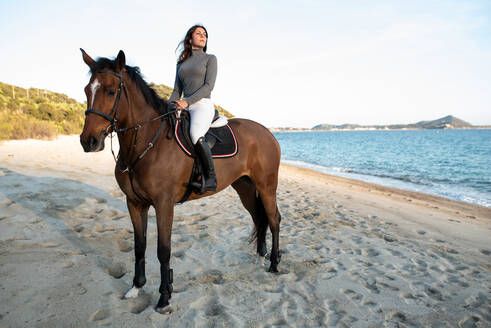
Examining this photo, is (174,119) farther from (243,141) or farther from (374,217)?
(374,217)

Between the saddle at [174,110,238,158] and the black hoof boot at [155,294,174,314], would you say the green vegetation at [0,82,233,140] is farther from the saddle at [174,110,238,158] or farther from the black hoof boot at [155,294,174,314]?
the black hoof boot at [155,294,174,314]

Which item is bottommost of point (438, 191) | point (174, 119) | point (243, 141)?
point (438, 191)

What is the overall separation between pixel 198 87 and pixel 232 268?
2.50 meters

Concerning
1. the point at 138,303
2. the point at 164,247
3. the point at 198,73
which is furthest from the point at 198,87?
the point at 138,303

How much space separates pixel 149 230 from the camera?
5039 mm

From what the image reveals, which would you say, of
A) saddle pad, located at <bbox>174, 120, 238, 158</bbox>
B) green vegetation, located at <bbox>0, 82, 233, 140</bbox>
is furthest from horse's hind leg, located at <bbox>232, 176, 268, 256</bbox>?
green vegetation, located at <bbox>0, 82, 233, 140</bbox>

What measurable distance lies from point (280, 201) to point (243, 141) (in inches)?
171

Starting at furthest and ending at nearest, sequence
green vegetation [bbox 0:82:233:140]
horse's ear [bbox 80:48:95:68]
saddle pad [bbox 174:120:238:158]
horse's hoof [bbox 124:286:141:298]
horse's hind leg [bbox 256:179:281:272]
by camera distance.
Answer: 1. green vegetation [bbox 0:82:233:140]
2. horse's hind leg [bbox 256:179:281:272]
3. saddle pad [bbox 174:120:238:158]
4. horse's hoof [bbox 124:286:141:298]
5. horse's ear [bbox 80:48:95:68]

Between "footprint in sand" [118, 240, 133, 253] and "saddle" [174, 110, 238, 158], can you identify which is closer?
"saddle" [174, 110, 238, 158]

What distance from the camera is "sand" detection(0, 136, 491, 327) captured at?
274 cm

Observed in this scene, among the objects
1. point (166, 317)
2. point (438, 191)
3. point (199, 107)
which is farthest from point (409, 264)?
point (438, 191)

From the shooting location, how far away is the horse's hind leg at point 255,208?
13.9ft

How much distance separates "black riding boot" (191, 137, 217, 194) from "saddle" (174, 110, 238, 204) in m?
0.06

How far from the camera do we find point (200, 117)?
126 inches
